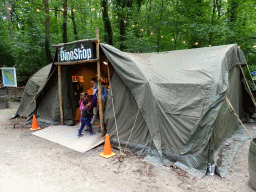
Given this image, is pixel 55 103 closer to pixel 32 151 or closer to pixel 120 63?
pixel 32 151

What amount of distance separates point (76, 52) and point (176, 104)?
3.96 meters

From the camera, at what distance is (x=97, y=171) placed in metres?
4.26

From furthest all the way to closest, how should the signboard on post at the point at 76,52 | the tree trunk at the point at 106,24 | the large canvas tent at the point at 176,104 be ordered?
the tree trunk at the point at 106,24, the signboard on post at the point at 76,52, the large canvas tent at the point at 176,104

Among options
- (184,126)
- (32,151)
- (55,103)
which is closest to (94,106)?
Result: (55,103)

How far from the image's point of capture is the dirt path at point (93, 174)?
364 cm

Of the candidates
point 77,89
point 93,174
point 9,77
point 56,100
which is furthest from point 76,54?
point 9,77

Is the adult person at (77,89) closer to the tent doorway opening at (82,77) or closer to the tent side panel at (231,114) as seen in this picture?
the tent doorway opening at (82,77)

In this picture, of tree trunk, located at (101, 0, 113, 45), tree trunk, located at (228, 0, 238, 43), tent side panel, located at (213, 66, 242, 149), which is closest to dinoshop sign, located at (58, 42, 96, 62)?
tent side panel, located at (213, 66, 242, 149)

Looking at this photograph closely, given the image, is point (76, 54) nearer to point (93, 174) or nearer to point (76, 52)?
point (76, 52)

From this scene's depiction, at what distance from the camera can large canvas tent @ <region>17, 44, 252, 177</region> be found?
4348mm

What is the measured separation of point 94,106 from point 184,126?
3.59 metres

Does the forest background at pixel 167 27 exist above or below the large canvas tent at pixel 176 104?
above

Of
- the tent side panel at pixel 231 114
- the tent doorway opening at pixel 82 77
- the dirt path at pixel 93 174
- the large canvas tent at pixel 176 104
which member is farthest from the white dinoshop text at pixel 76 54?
the tent side panel at pixel 231 114

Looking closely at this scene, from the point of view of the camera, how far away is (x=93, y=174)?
13.5 feet
